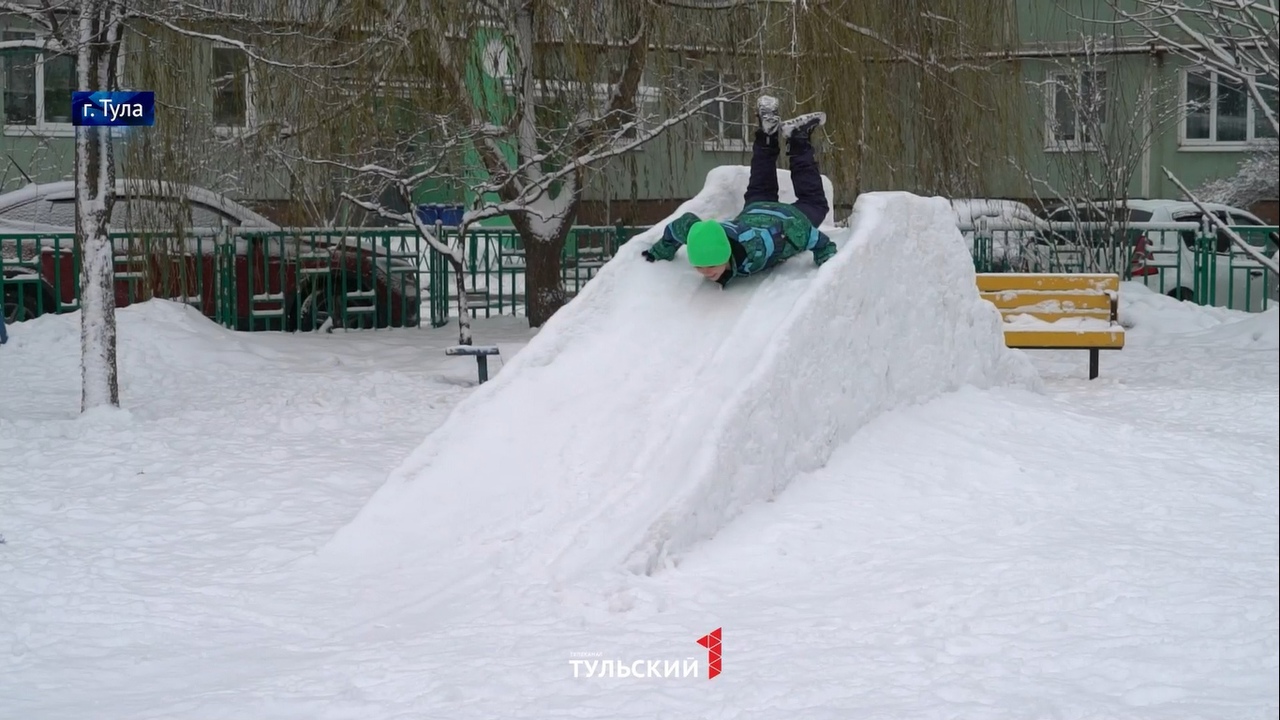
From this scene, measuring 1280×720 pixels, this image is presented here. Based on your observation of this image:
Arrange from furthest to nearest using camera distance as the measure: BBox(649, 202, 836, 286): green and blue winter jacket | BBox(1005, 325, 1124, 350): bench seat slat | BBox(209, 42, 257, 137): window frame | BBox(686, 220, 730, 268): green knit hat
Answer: BBox(209, 42, 257, 137): window frame → BBox(1005, 325, 1124, 350): bench seat slat → BBox(649, 202, 836, 286): green and blue winter jacket → BBox(686, 220, 730, 268): green knit hat

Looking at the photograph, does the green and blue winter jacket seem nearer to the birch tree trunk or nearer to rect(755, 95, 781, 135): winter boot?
rect(755, 95, 781, 135): winter boot

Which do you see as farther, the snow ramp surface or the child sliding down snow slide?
the child sliding down snow slide

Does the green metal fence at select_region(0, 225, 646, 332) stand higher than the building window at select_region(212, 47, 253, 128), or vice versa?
the building window at select_region(212, 47, 253, 128)

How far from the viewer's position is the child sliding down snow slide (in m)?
6.88

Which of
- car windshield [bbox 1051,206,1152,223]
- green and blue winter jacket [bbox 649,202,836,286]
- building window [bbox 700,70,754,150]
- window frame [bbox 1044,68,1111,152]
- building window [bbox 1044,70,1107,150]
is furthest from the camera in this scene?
window frame [bbox 1044,68,1111,152]

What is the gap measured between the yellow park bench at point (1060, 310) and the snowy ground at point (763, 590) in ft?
4.19

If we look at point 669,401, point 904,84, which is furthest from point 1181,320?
point 669,401

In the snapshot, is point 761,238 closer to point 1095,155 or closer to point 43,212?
point 43,212

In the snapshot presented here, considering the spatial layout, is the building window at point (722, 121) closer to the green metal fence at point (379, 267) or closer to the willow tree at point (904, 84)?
the willow tree at point (904, 84)

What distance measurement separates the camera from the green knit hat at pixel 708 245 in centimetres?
683

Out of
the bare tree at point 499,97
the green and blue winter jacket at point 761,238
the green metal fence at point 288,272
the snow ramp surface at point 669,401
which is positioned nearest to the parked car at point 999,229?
the green metal fence at point 288,272

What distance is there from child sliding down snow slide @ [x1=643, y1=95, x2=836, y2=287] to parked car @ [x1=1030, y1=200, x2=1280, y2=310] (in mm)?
7994

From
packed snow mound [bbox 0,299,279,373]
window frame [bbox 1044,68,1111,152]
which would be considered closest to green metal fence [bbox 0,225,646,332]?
packed snow mound [bbox 0,299,279,373]

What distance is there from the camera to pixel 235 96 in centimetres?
1242
